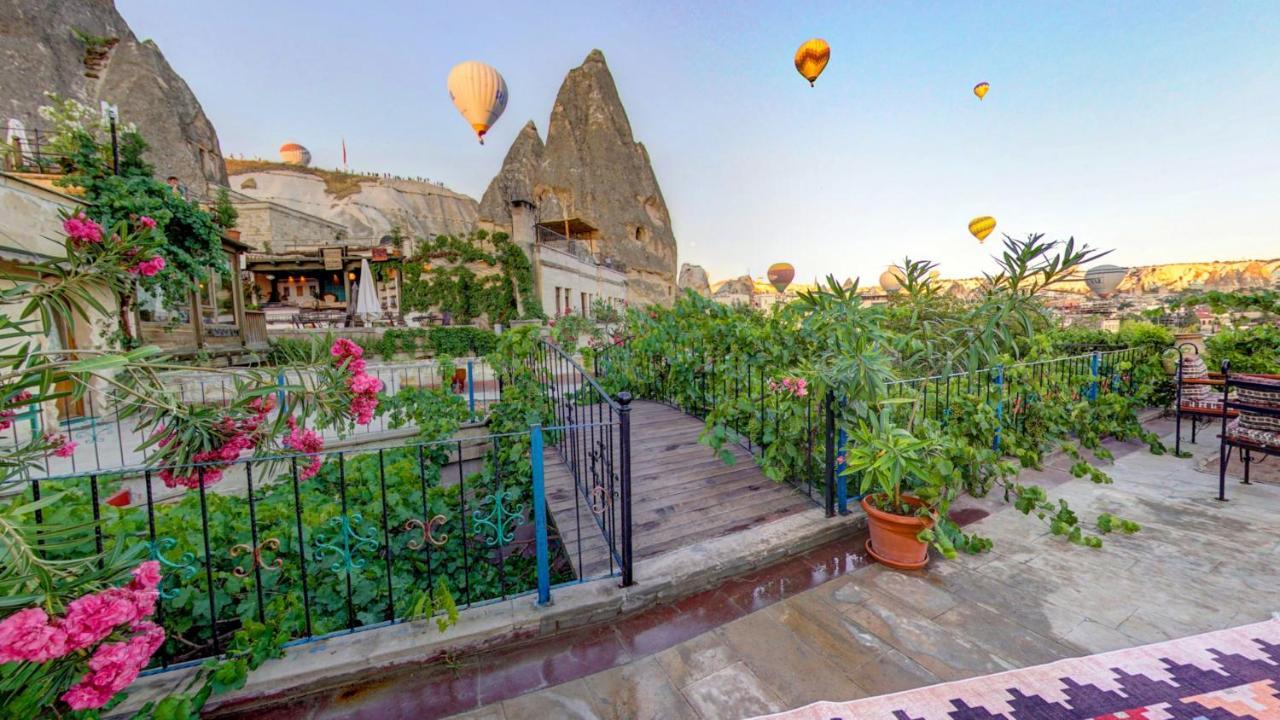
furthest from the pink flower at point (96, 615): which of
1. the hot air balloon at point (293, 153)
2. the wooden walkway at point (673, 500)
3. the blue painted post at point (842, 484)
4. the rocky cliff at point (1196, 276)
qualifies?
the hot air balloon at point (293, 153)

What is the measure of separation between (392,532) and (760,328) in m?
3.78

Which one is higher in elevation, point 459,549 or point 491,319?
point 491,319

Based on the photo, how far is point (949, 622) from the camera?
8.05ft

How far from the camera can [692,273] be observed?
2378 inches

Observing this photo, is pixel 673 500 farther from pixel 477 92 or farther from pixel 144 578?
pixel 477 92

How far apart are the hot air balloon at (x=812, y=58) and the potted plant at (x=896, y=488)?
448 inches

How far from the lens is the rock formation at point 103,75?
23062 millimetres

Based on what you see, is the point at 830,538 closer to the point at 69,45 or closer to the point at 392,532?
the point at 392,532

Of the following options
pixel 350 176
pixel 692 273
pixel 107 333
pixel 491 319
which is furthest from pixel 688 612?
pixel 692 273

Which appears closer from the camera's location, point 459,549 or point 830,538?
point 830,538

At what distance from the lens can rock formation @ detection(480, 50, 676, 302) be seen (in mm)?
40312

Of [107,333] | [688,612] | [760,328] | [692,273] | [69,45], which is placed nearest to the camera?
[688,612]

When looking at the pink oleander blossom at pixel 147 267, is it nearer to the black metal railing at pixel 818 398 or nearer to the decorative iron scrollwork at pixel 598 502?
the decorative iron scrollwork at pixel 598 502

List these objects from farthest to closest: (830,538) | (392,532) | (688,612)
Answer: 1. (392,532)
2. (830,538)
3. (688,612)
